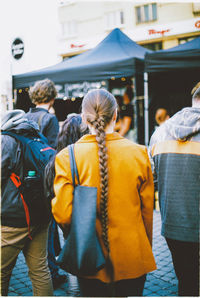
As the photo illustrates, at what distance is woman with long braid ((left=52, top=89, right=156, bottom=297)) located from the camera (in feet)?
5.24

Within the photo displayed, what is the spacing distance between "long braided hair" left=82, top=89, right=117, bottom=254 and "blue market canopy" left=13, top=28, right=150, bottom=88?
4.25 meters

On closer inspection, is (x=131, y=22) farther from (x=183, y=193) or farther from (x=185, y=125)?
(x=183, y=193)

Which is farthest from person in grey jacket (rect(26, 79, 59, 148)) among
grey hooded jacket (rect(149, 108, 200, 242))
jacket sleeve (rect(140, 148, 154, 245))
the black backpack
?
jacket sleeve (rect(140, 148, 154, 245))

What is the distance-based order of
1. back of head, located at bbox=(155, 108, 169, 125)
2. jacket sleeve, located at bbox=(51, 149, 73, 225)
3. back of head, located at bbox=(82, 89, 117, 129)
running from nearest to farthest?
jacket sleeve, located at bbox=(51, 149, 73, 225)
back of head, located at bbox=(82, 89, 117, 129)
back of head, located at bbox=(155, 108, 169, 125)

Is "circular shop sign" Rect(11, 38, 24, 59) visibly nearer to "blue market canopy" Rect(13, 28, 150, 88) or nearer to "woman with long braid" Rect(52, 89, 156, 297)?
"blue market canopy" Rect(13, 28, 150, 88)

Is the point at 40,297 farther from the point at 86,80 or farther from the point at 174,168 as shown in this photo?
the point at 86,80

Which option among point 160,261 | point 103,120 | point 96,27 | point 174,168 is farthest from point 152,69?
point 96,27

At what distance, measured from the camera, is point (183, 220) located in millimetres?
2080

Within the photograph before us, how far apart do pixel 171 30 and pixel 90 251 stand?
16043 mm

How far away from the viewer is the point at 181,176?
2.08 meters

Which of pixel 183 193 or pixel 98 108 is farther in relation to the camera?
pixel 183 193

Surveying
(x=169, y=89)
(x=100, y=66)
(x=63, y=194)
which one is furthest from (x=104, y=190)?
(x=169, y=89)

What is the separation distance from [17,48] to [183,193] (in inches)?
197

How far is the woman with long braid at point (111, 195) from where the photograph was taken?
1.60 meters
